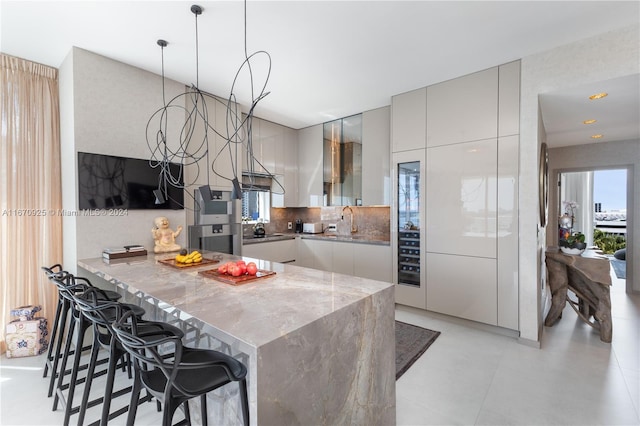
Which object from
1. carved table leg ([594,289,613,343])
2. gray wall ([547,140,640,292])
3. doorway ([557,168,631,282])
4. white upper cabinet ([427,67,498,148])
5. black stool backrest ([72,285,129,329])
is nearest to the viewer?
black stool backrest ([72,285,129,329])

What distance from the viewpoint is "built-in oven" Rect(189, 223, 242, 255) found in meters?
3.45

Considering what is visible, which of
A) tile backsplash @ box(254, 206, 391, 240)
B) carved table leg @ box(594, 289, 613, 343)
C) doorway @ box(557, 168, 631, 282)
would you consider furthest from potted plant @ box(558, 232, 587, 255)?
doorway @ box(557, 168, 631, 282)

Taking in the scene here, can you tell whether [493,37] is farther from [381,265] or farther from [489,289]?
[381,265]

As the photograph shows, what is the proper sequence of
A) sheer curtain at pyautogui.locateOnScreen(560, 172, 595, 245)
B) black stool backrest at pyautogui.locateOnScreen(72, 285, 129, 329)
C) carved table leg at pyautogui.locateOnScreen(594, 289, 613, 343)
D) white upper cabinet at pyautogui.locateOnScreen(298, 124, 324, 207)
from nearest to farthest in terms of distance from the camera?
black stool backrest at pyautogui.locateOnScreen(72, 285, 129, 329), carved table leg at pyautogui.locateOnScreen(594, 289, 613, 343), white upper cabinet at pyautogui.locateOnScreen(298, 124, 324, 207), sheer curtain at pyautogui.locateOnScreen(560, 172, 595, 245)

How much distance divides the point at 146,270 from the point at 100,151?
4.52ft

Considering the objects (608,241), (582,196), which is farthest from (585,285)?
(608,241)

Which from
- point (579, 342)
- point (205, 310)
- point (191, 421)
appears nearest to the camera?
point (205, 310)

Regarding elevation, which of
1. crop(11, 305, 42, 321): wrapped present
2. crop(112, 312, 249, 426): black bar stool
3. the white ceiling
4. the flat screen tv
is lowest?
crop(11, 305, 42, 321): wrapped present

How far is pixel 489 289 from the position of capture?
2941 millimetres

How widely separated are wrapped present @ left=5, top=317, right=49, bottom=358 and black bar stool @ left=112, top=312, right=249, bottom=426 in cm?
218

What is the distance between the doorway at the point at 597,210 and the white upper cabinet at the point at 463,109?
17.8 feet

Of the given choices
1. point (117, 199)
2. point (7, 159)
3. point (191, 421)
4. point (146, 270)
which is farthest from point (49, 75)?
point (191, 421)

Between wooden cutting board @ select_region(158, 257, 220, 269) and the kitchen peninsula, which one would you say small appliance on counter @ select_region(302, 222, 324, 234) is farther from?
the kitchen peninsula

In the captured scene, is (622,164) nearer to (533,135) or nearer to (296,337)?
(533,135)
